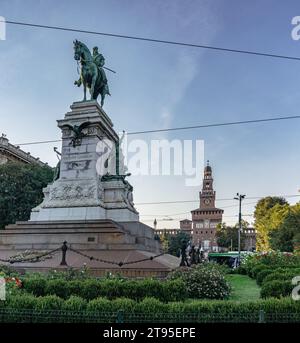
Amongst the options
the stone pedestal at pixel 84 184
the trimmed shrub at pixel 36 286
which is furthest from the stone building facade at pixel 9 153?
the trimmed shrub at pixel 36 286

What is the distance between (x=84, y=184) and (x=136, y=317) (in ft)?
53.1

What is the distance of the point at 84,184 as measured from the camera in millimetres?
23594

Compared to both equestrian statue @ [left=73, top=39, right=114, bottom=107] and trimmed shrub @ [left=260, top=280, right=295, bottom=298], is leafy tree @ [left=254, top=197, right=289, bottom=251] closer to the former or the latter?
equestrian statue @ [left=73, top=39, right=114, bottom=107]

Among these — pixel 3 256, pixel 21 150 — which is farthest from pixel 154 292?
pixel 21 150

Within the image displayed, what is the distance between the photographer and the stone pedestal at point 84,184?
2302 centimetres

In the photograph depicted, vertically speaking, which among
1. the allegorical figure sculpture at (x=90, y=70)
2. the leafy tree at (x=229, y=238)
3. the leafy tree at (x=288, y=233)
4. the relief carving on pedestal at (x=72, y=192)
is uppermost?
the allegorical figure sculpture at (x=90, y=70)

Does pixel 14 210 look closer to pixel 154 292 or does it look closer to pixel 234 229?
pixel 154 292

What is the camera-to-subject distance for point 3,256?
19.6 metres

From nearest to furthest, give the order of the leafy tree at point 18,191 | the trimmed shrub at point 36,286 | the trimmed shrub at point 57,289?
the trimmed shrub at point 57,289, the trimmed shrub at point 36,286, the leafy tree at point 18,191

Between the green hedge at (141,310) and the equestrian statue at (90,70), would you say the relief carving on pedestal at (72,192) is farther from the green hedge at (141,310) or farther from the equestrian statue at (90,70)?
the green hedge at (141,310)

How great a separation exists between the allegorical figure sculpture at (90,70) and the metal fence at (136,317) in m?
19.9

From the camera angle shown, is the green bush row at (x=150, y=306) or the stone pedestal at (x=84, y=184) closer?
the green bush row at (x=150, y=306)

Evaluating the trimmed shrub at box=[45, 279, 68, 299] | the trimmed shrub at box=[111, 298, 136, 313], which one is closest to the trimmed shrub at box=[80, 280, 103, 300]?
the trimmed shrub at box=[45, 279, 68, 299]

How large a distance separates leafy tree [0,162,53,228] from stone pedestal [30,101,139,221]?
21.0m
